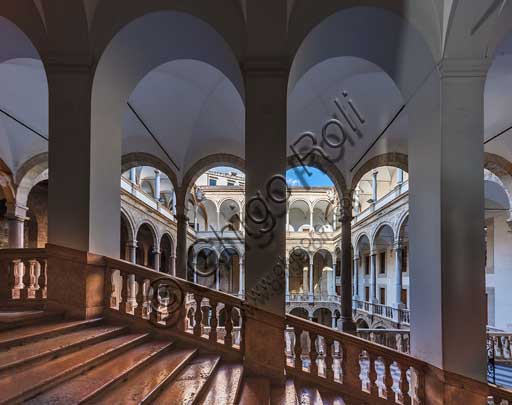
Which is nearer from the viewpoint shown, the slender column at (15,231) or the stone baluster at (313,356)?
the stone baluster at (313,356)

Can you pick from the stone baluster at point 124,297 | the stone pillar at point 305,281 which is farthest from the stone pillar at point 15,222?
the stone pillar at point 305,281

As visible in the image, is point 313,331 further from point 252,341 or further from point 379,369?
point 379,369

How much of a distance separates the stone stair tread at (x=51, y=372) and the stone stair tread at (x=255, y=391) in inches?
52.7

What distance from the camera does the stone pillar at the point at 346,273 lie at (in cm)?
833

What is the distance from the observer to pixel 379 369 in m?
7.89

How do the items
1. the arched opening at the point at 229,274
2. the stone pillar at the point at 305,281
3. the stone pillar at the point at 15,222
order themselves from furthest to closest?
1. the arched opening at the point at 229,274
2. the stone pillar at the point at 305,281
3. the stone pillar at the point at 15,222

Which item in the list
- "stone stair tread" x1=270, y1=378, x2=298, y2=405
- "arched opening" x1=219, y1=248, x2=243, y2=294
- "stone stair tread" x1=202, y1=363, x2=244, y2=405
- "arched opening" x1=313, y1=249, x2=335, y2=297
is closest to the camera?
"stone stair tread" x1=202, y1=363, x2=244, y2=405

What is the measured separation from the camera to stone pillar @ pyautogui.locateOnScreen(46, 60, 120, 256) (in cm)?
457

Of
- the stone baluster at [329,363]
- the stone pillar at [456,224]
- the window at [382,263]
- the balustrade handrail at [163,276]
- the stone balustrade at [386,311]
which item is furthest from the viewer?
the window at [382,263]

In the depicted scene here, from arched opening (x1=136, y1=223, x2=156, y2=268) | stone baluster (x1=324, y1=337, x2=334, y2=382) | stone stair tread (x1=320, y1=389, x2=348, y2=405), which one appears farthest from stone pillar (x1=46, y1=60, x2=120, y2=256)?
arched opening (x1=136, y1=223, x2=156, y2=268)

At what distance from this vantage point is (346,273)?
877cm

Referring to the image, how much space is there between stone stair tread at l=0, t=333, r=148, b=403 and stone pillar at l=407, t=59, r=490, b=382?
135 inches

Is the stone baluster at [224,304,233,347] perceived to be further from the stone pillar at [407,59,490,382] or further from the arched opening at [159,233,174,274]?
the arched opening at [159,233,174,274]

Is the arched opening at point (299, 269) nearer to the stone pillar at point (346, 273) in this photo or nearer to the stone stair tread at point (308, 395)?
the stone pillar at point (346, 273)
